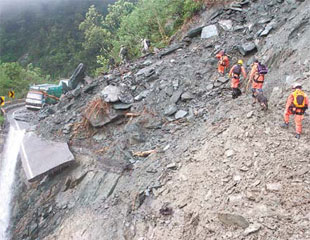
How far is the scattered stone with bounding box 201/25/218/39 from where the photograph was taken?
1258 cm

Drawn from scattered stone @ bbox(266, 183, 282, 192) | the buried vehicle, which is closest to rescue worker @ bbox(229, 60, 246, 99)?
scattered stone @ bbox(266, 183, 282, 192)

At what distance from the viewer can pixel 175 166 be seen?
7.04 meters

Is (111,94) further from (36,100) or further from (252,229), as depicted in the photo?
(36,100)

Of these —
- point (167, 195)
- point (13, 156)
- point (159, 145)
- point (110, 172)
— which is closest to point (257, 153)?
point (167, 195)

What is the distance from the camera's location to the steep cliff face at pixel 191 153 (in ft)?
16.7

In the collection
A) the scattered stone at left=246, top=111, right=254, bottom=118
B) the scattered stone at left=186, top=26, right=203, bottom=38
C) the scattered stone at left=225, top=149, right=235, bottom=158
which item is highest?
the scattered stone at left=186, top=26, right=203, bottom=38

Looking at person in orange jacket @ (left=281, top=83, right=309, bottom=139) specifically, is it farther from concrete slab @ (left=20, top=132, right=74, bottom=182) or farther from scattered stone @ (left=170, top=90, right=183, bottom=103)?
concrete slab @ (left=20, top=132, right=74, bottom=182)

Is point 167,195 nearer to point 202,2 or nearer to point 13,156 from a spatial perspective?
point 13,156

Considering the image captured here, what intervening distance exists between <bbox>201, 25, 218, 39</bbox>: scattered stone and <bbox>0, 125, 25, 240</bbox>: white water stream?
10656 mm

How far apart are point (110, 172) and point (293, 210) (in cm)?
569

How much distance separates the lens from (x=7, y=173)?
40.2 feet

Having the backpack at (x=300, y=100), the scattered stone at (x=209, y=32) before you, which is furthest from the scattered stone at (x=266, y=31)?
the backpack at (x=300, y=100)

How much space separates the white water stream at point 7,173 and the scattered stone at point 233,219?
880cm

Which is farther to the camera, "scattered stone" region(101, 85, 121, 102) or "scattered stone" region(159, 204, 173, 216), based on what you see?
"scattered stone" region(101, 85, 121, 102)
